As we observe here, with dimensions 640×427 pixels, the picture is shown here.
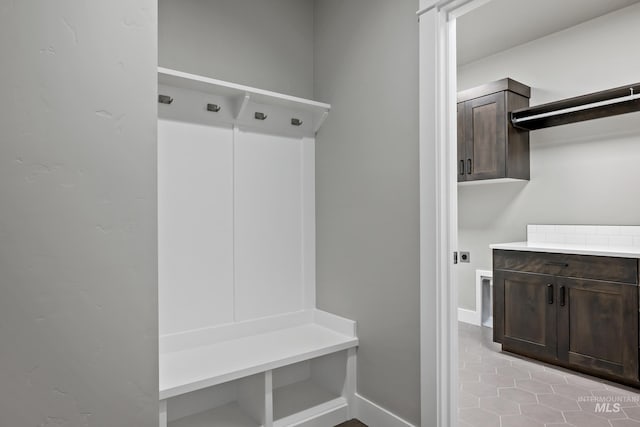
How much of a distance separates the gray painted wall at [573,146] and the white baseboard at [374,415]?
2.34m

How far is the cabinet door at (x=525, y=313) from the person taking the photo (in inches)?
118

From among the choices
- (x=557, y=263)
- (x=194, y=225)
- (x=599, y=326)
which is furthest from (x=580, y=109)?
(x=194, y=225)

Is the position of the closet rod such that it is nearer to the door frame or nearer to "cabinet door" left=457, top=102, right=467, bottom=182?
"cabinet door" left=457, top=102, right=467, bottom=182

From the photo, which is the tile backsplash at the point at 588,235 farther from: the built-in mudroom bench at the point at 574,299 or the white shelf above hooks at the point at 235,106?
the white shelf above hooks at the point at 235,106

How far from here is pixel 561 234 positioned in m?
3.37

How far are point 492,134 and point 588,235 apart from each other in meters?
1.10

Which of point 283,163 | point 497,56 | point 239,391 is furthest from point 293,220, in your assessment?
point 497,56

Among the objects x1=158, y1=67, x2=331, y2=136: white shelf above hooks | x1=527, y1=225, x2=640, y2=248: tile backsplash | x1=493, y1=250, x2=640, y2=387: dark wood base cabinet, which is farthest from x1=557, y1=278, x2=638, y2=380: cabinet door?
x1=158, y1=67, x2=331, y2=136: white shelf above hooks

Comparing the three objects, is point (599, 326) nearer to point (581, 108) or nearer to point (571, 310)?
point (571, 310)

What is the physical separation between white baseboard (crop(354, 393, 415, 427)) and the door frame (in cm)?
19

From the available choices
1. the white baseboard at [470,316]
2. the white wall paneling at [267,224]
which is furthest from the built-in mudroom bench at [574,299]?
the white wall paneling at [267,224]

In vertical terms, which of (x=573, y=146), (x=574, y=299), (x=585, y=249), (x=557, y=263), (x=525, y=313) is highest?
(x=573, y=146)

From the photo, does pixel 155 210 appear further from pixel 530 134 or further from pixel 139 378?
pixel 530 134

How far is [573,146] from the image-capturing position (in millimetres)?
3342
